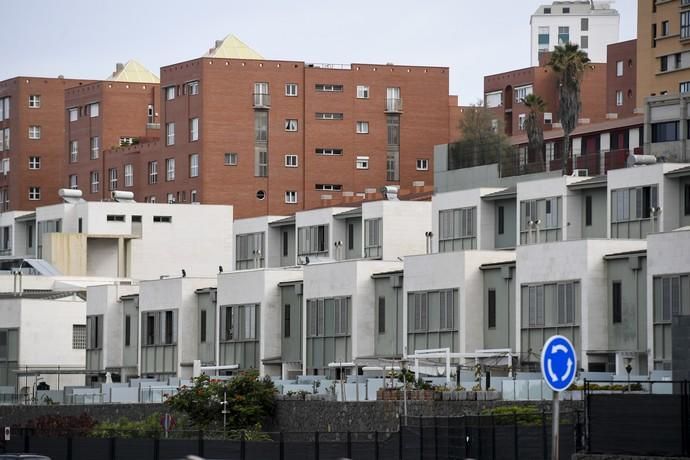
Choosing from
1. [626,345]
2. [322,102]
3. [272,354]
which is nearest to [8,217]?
[322,102]

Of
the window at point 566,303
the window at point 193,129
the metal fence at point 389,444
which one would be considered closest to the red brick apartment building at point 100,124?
the window at point 193,129

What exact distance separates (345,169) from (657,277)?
65332mm

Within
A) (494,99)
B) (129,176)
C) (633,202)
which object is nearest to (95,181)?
(129,176)

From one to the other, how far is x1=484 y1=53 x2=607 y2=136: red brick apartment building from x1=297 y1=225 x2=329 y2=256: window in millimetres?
42515

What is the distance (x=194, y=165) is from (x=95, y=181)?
19.2 metres

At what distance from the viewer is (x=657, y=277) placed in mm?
69625

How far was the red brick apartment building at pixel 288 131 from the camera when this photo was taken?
425 feet

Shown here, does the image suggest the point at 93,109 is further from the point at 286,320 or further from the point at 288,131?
the point at 286,320

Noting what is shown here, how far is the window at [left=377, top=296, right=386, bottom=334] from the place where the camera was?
3401 inches

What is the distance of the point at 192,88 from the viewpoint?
429 ft

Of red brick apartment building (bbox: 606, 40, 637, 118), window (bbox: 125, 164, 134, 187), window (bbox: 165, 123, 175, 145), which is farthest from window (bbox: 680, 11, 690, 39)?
window (bbox: 125, 164, 134, 187)

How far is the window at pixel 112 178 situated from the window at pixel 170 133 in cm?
1047

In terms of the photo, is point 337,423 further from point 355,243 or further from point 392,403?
point 355,243

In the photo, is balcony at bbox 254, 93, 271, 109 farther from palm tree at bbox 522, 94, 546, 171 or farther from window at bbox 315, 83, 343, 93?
palm tree at bbox 522, 94, 546, 171
